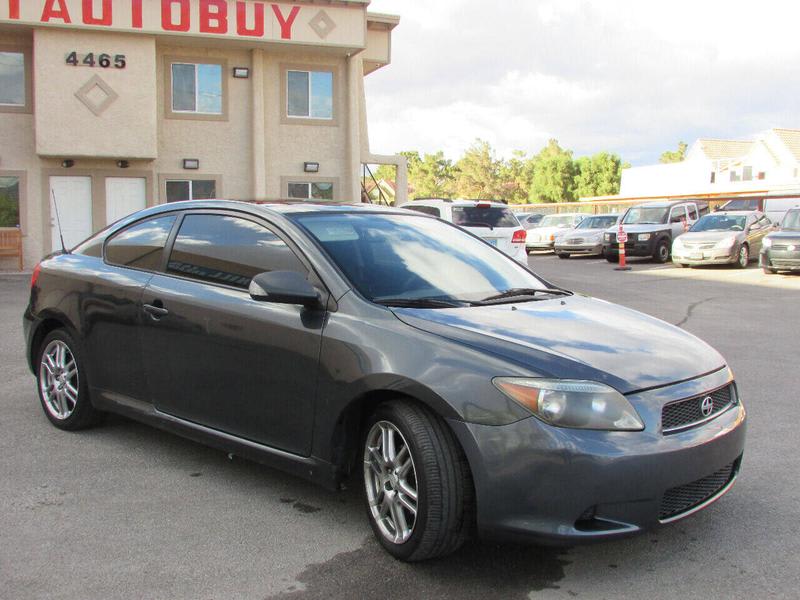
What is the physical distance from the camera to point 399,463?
12.0 ft

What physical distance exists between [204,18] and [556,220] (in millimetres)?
15366

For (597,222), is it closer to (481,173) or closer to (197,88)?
(197,88)

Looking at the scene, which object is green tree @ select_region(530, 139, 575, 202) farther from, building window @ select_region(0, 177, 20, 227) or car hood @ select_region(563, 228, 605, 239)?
building window @ select_region(0, 177, 20, 227)

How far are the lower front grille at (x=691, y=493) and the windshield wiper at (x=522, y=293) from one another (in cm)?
132

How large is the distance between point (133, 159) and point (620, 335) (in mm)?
19392

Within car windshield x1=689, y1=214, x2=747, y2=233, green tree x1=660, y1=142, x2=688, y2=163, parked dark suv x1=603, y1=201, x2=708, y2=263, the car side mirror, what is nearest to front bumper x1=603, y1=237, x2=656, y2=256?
parked dark suv x1=603, y1=201, x2=708, y2=263

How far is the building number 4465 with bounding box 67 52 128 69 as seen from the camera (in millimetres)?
20234

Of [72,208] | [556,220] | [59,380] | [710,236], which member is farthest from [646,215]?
[59,380]

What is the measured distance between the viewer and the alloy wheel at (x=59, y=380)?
5.61 m

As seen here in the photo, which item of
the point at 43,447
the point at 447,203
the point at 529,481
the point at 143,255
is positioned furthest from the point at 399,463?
the point at 447,203

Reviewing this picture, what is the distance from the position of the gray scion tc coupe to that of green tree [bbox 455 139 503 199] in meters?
90.2

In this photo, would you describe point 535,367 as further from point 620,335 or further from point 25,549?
point 25,549

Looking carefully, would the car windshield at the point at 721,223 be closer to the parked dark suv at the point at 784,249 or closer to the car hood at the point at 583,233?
the parked dark suv at the point at 784,249

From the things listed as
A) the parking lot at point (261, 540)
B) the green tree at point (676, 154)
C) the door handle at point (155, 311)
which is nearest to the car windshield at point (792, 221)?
the parking lot at point (261, 540)
